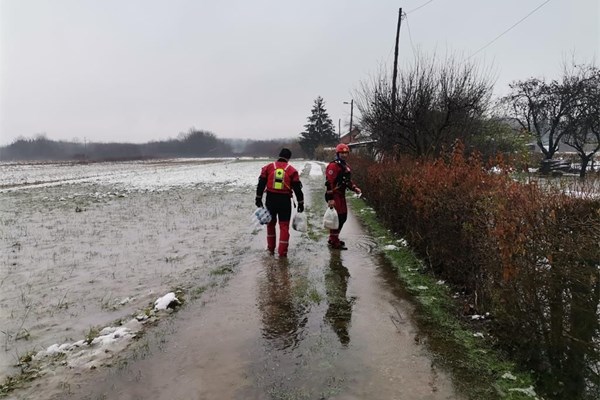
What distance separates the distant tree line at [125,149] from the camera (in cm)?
11275

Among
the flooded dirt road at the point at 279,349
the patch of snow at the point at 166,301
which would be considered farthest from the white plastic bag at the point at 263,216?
the patch of snow at the point at 166,301

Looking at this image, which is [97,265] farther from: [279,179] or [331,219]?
[331,219]

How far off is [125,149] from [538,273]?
134 meters

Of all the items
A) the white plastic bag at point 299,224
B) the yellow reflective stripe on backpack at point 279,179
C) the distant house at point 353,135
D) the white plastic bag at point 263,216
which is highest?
the distant house at point 353,135

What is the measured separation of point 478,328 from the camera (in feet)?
14.7

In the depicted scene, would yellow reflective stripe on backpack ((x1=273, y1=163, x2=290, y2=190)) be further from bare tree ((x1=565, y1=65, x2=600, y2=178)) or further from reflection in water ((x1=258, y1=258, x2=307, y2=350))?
bare tree ((x1=565, y1=65, x2=600, y2=178))

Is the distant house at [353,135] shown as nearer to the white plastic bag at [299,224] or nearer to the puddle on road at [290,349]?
the white plastic bag at [299,224]

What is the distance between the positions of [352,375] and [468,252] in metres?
2.28

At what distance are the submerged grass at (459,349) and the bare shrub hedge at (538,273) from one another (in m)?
0.18

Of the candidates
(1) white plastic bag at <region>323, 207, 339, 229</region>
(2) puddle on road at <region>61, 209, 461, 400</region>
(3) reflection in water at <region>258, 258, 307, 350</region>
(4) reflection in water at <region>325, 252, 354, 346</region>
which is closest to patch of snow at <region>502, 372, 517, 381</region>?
(2) puddle on road at <region>61, 209, 461, 400</region>

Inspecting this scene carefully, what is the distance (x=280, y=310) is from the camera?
16.9 ft

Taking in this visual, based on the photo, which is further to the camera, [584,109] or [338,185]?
[584,109]

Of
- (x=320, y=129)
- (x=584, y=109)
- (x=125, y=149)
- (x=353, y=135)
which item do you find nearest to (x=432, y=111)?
(x=584, y=109)

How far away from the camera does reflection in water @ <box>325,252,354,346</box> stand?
182 inches
